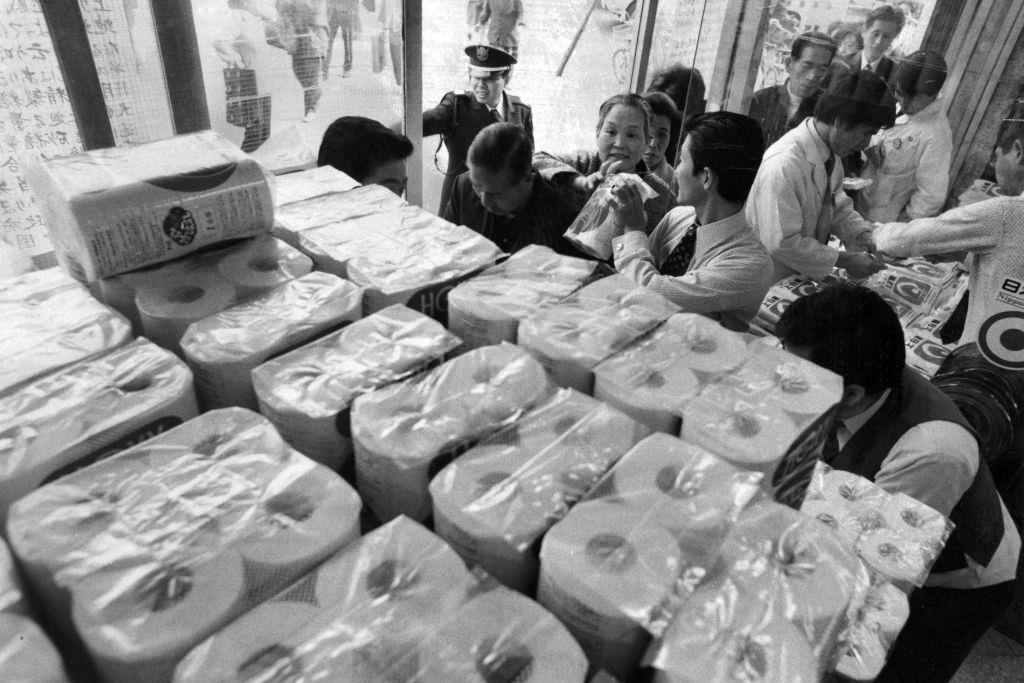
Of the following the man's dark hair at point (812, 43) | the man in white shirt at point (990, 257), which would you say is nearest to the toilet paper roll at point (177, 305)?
the man in white shirt at point (990, 257)

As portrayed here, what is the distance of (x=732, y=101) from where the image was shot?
12.3 feet

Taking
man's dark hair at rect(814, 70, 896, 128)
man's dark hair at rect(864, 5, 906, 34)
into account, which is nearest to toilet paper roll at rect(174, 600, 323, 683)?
man's dark hair at rect(814, 70, 896, 128)

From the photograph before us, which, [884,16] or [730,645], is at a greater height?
[884,16]

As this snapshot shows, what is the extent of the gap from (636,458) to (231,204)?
2.73ft

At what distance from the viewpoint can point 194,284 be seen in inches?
42.6

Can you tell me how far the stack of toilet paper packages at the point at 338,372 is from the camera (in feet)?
2.77

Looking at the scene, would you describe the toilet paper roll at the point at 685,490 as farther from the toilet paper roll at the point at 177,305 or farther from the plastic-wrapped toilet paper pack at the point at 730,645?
the toilet paper roll at the point at 177,305

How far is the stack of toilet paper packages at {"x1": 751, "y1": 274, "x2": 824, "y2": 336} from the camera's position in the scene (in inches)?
82.8

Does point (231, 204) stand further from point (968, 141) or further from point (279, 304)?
point (968, 141)

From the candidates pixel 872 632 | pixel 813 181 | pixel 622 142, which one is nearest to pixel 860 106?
pixel 813 181

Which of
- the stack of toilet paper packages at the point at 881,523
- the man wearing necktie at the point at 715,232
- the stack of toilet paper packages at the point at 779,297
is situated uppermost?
the man wearing necktie at the point at 715,232

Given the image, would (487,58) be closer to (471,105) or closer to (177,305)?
(471,105)

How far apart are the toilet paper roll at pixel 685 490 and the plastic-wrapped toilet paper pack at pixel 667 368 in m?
0.07

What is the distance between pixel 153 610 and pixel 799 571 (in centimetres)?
Result: 68
